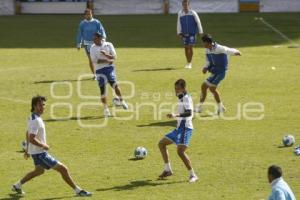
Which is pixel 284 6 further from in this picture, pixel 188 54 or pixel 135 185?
pixel 135 185

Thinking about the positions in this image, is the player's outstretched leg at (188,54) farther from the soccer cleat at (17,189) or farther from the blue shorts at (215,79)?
the soccer cleat at (17,189)

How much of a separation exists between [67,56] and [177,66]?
19.3ft

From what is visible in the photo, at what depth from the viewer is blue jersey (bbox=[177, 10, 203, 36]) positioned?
101ft

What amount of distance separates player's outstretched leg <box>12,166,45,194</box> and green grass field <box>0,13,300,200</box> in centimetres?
19

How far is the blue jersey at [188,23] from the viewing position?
101ft

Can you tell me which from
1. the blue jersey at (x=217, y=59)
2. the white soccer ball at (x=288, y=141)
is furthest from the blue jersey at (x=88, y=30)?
the white soccer ball at (x=288, y=141)

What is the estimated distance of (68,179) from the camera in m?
15.6

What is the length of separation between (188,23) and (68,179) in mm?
16006

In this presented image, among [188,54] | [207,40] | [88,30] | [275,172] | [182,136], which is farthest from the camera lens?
[188,54]

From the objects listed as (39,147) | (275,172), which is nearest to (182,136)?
(39,147)

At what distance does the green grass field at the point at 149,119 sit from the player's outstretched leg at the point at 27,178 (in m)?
0.19

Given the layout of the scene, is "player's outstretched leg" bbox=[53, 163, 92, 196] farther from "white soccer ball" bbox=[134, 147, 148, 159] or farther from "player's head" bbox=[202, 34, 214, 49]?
"player's head" bbox=[202, 34, 214, 49]

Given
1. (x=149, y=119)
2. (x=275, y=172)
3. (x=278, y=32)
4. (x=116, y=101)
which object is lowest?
(x=149, y=119)

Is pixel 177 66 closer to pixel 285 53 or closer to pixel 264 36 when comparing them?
pixel 285 53
